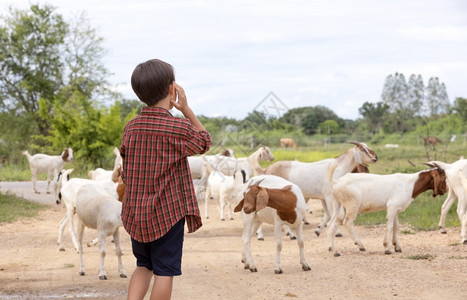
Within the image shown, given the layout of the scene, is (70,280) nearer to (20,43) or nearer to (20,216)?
(20,216)

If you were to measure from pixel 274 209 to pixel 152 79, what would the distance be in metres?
4.52

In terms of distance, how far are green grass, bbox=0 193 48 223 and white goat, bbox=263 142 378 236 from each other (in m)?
5.81

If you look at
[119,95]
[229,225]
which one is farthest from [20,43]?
[229,225]

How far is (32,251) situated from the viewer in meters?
9.99

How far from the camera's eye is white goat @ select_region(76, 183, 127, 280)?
308 inches

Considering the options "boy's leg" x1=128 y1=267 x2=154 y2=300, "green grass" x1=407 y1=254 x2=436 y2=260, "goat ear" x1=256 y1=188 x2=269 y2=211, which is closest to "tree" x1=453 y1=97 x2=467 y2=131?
"green grass" x1=407 y1=254 x2=436 y2=260

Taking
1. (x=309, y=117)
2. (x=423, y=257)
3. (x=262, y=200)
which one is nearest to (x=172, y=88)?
(x=262, y=200)

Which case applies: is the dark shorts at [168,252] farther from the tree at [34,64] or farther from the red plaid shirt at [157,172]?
the tree at [34,64]

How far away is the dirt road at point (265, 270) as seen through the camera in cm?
688

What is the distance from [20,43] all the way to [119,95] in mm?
6839

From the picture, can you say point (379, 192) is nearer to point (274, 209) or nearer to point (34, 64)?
point (274, 209)

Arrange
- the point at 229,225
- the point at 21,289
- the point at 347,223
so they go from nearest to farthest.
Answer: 1. the point at 21,289
2. the point at 347,223
3. the point at 229,225

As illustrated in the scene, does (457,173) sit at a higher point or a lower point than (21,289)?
higher

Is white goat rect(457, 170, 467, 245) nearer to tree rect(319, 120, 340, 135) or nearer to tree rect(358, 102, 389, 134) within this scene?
tree rect(319, 120, 340, 135)
